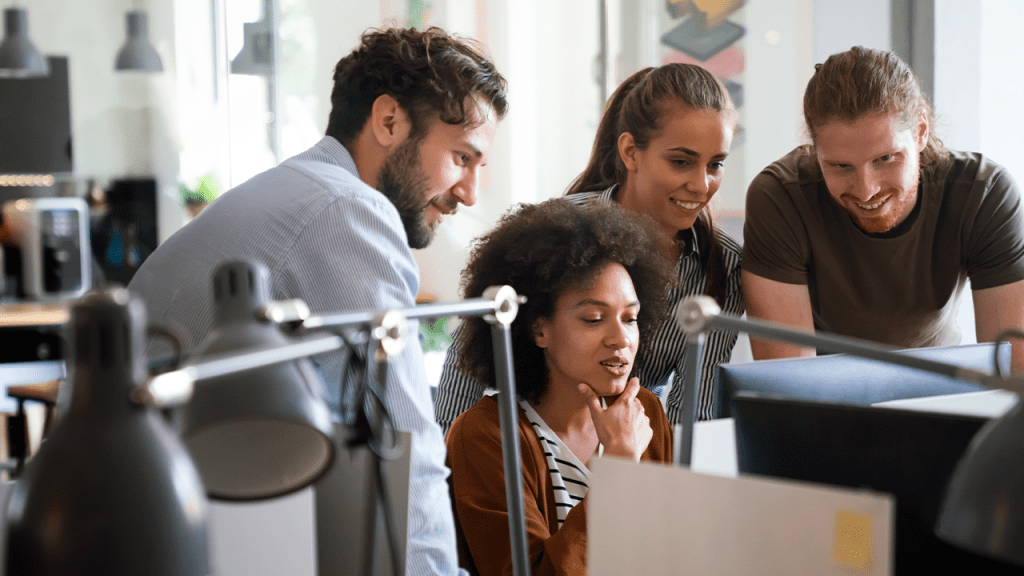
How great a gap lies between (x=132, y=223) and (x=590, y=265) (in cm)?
470

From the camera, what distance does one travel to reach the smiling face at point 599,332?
162 centimetres

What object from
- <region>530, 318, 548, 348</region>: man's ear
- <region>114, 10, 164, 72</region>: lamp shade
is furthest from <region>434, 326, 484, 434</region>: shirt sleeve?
<region>114, 10, 164, 72</region>: lamp shade

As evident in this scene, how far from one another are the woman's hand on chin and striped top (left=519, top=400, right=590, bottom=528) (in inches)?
2.5

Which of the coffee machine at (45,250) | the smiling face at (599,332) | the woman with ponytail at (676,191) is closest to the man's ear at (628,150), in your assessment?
the woman with ponytail at (676,191)

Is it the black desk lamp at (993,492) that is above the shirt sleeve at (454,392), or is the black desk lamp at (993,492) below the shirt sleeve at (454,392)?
above

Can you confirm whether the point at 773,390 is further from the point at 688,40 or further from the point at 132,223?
the point at 132,223

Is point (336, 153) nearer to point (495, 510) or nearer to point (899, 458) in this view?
point (495, 510)

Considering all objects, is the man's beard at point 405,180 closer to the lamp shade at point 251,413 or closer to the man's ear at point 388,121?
the man's ear at point 388,121

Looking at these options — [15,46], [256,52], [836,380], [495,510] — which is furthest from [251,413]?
[256,52]

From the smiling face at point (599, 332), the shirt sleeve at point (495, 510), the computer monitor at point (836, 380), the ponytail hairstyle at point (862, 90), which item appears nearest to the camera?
the computer monitor at point (836, 380)

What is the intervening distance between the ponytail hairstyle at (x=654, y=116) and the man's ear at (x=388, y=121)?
0.66 m

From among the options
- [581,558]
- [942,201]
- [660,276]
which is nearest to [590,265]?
[660,276]

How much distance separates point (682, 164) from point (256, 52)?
437cm

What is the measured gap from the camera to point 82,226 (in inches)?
194
